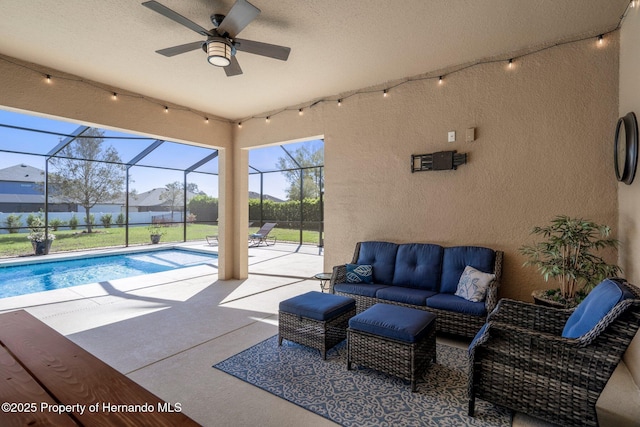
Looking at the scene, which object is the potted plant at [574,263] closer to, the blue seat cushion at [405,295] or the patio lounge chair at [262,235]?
the blue seat cushion at [405,295]

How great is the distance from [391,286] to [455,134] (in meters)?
1.99

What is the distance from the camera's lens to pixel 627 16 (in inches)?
102

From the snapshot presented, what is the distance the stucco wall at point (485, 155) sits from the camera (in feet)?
9.70

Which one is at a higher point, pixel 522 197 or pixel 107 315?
pixel 522 197

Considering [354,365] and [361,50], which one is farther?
[361,50]

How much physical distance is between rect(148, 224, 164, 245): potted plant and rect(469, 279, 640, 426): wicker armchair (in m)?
10.9

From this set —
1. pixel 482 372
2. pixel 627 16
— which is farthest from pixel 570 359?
pixel 627 16

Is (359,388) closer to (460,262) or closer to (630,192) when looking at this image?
(460,262)

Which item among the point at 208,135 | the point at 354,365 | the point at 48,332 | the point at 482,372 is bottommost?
the point at 354,365

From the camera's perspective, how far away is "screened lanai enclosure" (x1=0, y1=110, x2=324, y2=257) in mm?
7770

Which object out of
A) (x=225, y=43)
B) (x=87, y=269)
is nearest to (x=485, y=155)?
(x=225, y=43)

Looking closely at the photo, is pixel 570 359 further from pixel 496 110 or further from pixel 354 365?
pixel 496 110

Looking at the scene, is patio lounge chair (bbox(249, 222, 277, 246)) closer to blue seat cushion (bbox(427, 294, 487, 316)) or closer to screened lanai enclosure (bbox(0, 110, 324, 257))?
screened lanai enclosure (bbox(0, 110, 324, 257))

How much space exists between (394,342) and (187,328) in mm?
2358
